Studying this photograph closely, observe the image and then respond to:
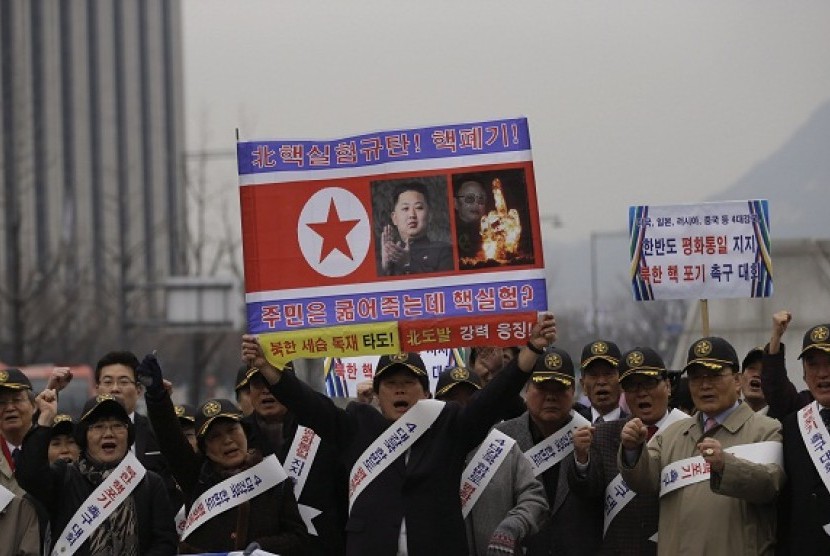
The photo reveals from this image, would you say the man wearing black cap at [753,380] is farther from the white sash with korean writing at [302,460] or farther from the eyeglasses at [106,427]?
the eyeglasses at [106,427]

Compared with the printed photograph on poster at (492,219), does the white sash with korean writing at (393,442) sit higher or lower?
lower

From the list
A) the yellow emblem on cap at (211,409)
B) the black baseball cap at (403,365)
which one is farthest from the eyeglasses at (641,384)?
the yellow emblem on cap at (211,409)

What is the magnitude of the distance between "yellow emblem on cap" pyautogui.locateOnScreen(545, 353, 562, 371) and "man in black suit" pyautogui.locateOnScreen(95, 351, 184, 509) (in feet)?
8.44

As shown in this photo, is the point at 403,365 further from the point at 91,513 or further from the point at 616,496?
the point at 91,513

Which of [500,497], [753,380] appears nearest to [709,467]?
[500,497]

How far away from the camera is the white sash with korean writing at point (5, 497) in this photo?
31.8 feet

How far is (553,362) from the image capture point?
33.1 ft

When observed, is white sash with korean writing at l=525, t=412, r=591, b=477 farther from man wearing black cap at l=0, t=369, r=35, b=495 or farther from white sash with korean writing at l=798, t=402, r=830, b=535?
man wearing black cap at l=0, t=369, r=35, b=495

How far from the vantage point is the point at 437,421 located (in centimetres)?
906

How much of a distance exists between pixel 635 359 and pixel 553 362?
2.11ft

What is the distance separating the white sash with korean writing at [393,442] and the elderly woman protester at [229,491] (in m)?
0.55

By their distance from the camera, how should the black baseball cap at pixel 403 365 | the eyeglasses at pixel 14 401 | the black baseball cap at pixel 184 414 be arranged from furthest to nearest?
1. the black baseball cap at pixel 184 414
2. the eyeglasses at pixel 14 401
3. the black baseball cap at pixel 403 365

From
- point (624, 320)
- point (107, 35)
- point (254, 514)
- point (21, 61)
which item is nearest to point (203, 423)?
point (254, 514)

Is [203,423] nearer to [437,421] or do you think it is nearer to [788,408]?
[437,421]
